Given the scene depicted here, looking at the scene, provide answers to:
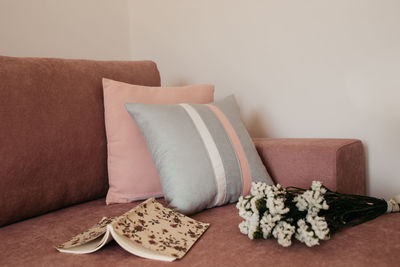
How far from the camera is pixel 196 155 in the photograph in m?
1.10

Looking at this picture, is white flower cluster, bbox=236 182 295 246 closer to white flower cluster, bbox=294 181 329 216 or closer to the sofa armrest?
white flower cluster, bbox=294 181 329 216

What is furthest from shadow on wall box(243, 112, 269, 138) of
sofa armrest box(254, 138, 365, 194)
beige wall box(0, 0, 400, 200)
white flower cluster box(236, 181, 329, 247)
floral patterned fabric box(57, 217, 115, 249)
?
floral patterned fabric box(57, 217, 115, 249)

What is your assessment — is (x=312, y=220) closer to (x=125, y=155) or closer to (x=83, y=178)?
(x=125, y=155)

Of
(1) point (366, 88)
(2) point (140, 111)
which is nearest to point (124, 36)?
(2) point (140, 111)

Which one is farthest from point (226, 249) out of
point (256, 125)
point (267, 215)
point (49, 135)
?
point (256, 125)

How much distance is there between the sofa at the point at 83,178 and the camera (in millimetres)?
807

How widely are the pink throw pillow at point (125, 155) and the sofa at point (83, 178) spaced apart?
5 cm

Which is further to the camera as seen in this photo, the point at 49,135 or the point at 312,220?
the point at 49,135

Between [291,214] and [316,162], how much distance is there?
0.40 metres

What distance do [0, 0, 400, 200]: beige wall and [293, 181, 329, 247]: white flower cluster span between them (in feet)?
2.50

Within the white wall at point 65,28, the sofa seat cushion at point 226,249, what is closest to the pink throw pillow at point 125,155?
the sofa seat cushion at point 226,249

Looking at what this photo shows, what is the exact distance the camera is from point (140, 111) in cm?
116

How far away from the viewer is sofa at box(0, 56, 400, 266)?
807 millimetres

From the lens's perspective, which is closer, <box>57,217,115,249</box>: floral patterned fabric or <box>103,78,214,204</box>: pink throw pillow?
<box>57,217,115,249</box>: floral patterned fabric
